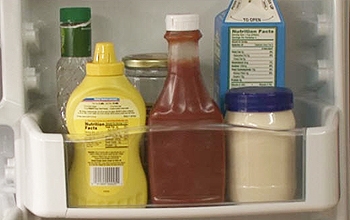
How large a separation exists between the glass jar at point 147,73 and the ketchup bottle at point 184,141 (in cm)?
6

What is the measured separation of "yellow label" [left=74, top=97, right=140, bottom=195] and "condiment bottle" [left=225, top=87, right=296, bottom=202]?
0.13m

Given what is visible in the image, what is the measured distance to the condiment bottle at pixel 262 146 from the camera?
0.89m

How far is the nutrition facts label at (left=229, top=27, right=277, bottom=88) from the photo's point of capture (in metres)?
0.95

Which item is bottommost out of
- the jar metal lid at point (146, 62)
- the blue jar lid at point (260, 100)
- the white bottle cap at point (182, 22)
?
the blue jar lid at point (260, 100)

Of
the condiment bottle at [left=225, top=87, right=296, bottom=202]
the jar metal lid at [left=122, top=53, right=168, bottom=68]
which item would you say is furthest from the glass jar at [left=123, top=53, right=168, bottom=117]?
the condiment bottle at [left=225, top=87, right=296, bottom=202]

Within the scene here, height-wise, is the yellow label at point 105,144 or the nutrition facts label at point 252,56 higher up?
the nutrition facts label at point 252,56

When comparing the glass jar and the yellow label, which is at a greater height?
the glass jar

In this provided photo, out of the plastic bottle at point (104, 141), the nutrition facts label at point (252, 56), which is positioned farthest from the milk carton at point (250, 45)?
the plastic bottle at point (104, 141)

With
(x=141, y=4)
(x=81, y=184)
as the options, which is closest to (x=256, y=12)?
(x=141, y=4)

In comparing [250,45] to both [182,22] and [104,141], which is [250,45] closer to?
[182,22]

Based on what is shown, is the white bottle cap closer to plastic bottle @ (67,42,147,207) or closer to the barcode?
plastic bottle @ (67,42,147,207)

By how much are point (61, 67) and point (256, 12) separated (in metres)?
0.27

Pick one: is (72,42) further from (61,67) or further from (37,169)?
(37,169)

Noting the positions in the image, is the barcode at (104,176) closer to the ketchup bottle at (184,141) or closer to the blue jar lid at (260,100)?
the ketchup bottle at (184,141)
